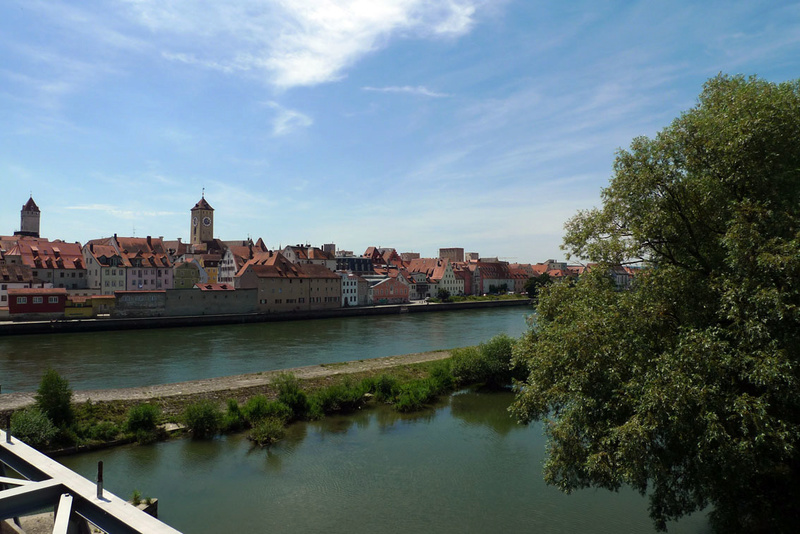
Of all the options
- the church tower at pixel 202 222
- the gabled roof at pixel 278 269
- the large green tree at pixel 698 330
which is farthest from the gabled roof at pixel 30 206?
the large green tree at pixel 698 330

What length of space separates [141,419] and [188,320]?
125ft

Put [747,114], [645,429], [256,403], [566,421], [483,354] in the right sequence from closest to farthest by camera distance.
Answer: [645,429] < [747,114] < [566,421] < [256,403] < [483,354]

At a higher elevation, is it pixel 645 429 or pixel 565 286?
pixel 565 286

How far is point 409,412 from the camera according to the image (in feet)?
63.3

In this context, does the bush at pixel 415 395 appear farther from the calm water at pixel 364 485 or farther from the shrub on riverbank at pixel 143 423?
the shrub on riverbank at pixel 143 423

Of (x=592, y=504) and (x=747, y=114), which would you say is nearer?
(x=747, y=114)

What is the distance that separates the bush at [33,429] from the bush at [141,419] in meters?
1.88

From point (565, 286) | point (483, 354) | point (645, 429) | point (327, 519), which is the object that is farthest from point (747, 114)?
point (483, 354)

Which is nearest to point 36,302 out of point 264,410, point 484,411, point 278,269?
point 278,269

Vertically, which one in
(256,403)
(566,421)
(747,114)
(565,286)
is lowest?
(256,403)

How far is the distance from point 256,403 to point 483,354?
1013 centimetres

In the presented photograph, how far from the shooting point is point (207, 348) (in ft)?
118

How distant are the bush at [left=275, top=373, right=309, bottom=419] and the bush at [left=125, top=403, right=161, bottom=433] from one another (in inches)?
156

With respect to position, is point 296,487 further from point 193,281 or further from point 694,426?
point 193,281
